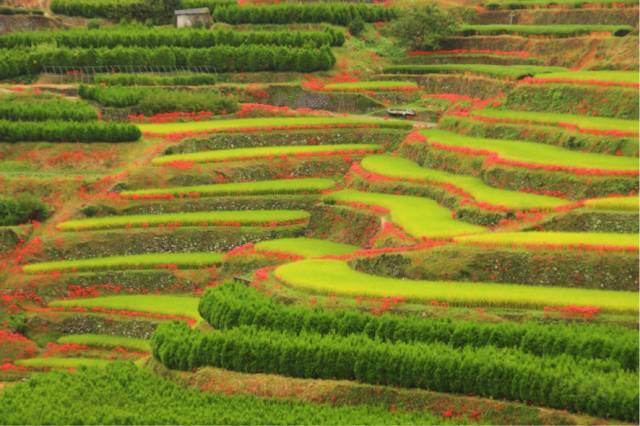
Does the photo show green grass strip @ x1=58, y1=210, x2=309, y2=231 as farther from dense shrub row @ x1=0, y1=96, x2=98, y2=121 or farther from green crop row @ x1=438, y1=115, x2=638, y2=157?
dense shrub row @ x1=0, y1=96, x2=98, y2=121

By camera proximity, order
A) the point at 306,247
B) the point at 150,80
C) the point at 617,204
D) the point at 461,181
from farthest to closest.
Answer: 1. the point at 150,80
2. the point at 306,247
3. the point at 461,181
4. the point at 617,204

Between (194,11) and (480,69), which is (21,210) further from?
(194,11)

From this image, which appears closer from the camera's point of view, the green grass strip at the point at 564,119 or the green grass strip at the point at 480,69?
the green grass strip at the point at 564,119

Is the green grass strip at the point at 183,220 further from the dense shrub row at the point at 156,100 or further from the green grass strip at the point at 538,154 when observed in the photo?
the dense shrub row at the point at 156,100

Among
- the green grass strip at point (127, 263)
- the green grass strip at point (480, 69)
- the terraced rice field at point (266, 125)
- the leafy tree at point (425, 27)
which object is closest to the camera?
the green grass strip at point (127, 263)

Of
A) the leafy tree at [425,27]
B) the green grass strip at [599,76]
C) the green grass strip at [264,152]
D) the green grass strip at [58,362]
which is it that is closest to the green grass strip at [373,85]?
the leafy tree at [425,27]

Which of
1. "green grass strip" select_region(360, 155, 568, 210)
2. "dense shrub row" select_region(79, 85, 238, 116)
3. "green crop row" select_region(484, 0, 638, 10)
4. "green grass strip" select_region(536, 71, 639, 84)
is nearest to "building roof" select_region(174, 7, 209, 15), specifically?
"dense shrub row" select_region(79, 85, 238, 116)

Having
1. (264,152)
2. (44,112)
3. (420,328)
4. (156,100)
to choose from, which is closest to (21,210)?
(44,112)
